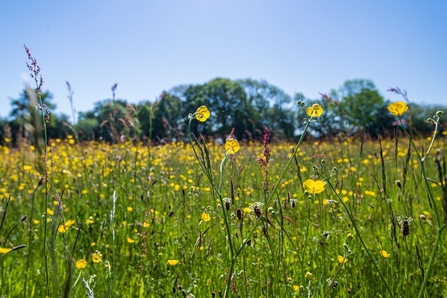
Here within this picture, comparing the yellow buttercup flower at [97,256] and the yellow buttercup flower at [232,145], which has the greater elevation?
the yellow buttercup flower at [232,145]

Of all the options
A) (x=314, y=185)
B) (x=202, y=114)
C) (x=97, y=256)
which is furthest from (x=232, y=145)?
(x=97, y=256)

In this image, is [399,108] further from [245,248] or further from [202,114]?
[245,248]

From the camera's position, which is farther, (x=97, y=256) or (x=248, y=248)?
(x=248, y=248)

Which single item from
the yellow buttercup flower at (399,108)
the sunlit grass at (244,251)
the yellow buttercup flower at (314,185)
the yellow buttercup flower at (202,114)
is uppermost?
the yellow buttercup flower at (399,108)

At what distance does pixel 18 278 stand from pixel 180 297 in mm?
975

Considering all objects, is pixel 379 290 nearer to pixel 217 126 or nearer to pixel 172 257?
pixel 172 257

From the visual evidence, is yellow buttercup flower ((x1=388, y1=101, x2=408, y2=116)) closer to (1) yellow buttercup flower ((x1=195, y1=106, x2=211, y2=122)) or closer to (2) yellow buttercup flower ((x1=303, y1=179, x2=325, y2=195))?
(2) yellow buttercup flower ((x1=303, y1=179, x2=325, y2=195))

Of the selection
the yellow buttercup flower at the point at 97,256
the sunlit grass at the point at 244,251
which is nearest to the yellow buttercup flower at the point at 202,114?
the sunlit grass at the point at 244,251

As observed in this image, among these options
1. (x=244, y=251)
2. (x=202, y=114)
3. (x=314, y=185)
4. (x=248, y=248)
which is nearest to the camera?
(x=202, y=114)

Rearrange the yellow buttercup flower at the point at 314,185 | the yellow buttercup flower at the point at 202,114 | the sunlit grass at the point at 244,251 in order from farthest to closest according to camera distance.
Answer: the sunlit grass at the point at 244,251 < the yellow buttercup flower at the point at 314,185 < the yellow buttercup flower at the point at 202,114

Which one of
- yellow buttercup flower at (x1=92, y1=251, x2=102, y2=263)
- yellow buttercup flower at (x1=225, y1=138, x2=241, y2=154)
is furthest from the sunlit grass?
yellow buttercup flower at (x1=225, y1=138, x2=241, y2=154)

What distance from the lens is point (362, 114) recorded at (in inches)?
1657

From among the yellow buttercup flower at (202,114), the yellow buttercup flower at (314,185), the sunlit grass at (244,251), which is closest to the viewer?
the yellow buttercup flower at (202,114)

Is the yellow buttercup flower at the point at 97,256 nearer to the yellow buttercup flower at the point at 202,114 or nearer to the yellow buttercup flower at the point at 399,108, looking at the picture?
the yellow buttercup flower at the point at 202,114
